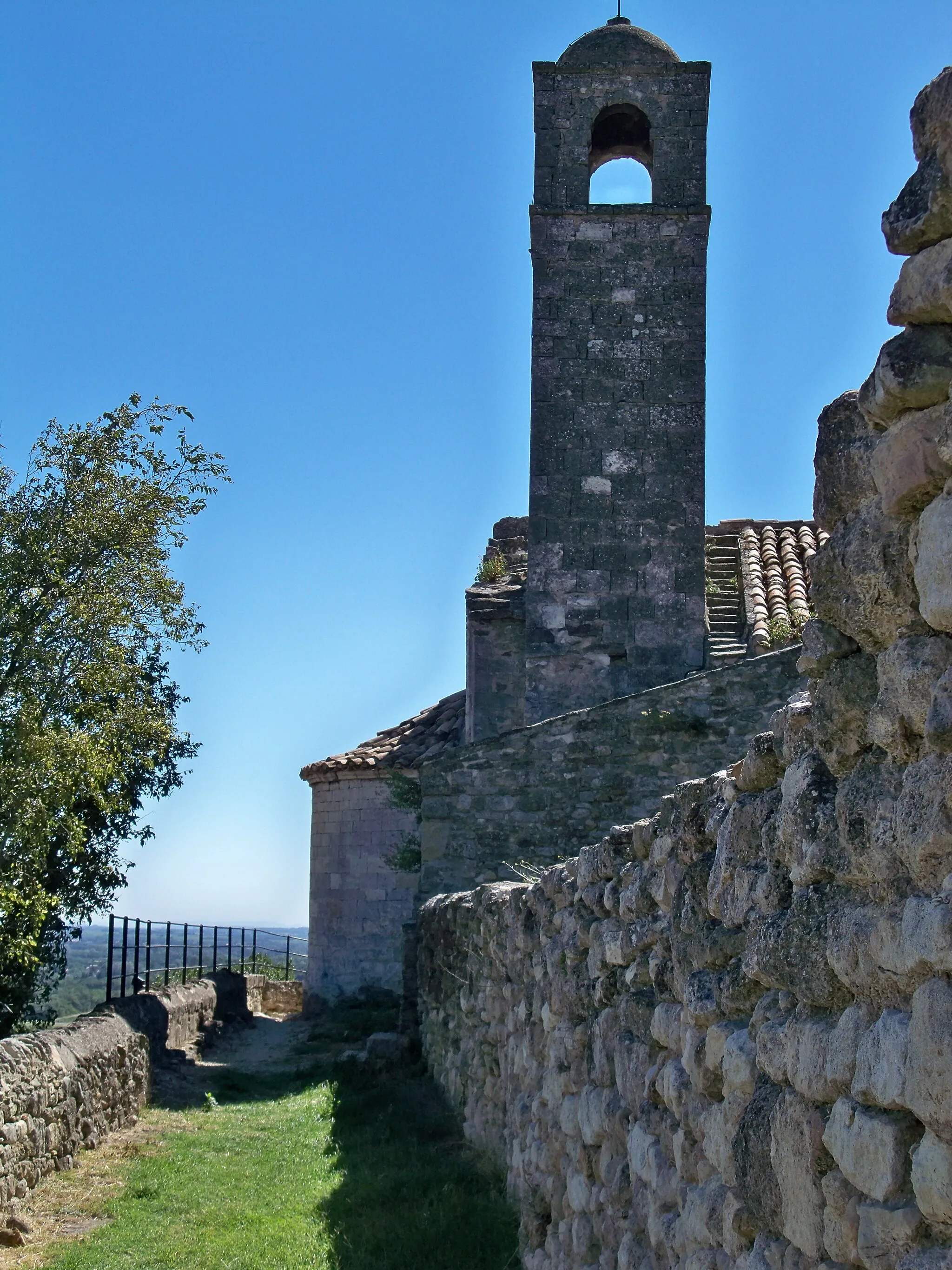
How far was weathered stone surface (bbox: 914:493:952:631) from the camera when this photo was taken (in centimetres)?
205

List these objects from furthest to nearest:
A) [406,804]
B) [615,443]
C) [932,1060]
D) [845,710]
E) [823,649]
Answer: [615,443] < [406,804] < [823,649] < [845,710] < [932,1060]

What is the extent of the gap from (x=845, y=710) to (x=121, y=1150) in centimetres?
816

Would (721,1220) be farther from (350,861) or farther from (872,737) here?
(350,861)

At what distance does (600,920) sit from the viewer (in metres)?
4.78

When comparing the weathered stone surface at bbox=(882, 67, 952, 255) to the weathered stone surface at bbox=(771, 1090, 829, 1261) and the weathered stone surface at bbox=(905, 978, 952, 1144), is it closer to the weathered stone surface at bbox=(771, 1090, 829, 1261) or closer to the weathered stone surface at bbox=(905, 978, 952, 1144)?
the weathered stone surface at bbox=(905, 978, 952, 1144)

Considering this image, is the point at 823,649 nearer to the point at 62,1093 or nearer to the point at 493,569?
the point at 62,1093

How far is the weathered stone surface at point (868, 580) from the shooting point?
2.28 meters

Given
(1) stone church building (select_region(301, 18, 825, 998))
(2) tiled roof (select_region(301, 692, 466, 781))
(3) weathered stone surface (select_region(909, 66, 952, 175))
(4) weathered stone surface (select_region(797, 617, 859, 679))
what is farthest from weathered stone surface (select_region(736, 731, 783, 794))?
(2) tiled roof (select_region(301, 692, 466, 781))

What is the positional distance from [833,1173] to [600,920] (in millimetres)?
2449

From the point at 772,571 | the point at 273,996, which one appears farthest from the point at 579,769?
the point at 273,996

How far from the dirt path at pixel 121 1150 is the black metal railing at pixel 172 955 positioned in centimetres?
105

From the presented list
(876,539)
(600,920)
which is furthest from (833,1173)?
(600,920)

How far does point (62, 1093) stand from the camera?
8.50 metres

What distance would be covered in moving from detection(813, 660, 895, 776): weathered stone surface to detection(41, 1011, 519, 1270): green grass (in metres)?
3.96
